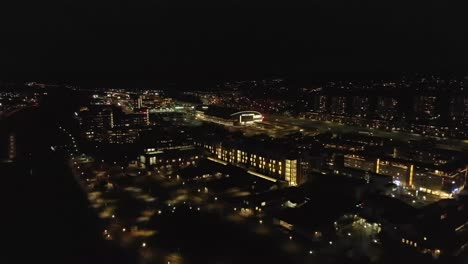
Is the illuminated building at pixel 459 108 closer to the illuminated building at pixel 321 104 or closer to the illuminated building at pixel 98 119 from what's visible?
the illuminated building at pixel 321 104

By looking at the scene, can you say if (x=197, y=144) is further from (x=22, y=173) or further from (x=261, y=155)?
(x=22, y=173)

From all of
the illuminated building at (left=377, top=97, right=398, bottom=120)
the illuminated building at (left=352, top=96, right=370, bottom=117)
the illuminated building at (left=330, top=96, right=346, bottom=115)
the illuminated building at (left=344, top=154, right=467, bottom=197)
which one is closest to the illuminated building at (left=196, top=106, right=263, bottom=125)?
the illuminated building at (left=330, top=96, right=346, bottom=115)

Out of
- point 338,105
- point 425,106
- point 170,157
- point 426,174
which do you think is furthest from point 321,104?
point 426,174

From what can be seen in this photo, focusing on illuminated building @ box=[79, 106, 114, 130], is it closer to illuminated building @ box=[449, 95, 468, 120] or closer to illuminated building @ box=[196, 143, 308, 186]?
illuminated building @ box=[196, 143, 308, 186]

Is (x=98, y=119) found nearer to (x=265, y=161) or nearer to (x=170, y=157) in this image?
(x=170, y=157)

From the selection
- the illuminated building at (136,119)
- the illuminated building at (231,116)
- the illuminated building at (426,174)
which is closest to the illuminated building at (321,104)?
the illuminated building at (231,116)

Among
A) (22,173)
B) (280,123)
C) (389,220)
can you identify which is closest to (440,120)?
(280,123)

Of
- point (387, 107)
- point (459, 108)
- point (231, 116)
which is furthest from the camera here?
point (387, 107)

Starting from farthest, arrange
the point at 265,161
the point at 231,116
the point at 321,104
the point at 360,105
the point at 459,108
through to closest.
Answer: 1. the point at 321,104
2. the point at 360,105
3. the point at 231,116
4. the point at 459,108
5. the point at 265,161

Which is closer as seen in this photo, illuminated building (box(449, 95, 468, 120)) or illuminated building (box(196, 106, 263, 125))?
illuminated building (box(449, 95, 468, 120))

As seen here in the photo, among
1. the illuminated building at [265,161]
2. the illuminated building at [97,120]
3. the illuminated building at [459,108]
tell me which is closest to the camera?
the illuminated building at [265,161]

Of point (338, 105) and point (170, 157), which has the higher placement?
point (338, 105)
